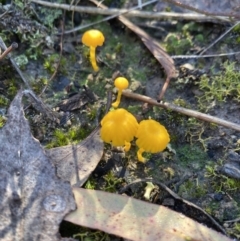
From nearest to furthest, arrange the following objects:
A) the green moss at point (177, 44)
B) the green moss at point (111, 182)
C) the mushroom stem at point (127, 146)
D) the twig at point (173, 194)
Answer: the twig at point (173, 194) < the green moss at point (111, 182) < the mushroom stem at point (127, 146) < the green moss at point (177, 44)

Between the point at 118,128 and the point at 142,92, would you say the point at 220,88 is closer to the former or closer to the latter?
the point at 142,92

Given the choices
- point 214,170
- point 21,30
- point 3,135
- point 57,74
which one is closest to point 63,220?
point 3,135

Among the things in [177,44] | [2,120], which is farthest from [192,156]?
[2,120]

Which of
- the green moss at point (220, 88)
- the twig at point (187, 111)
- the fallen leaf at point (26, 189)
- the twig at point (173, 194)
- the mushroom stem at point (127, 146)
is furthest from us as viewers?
the green moss at point (220, 88)

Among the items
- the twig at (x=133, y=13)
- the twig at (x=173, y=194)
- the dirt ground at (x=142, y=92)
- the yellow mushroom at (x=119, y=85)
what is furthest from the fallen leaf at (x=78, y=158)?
the twig at (x=133, y=13)

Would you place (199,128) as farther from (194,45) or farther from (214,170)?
(194,45)

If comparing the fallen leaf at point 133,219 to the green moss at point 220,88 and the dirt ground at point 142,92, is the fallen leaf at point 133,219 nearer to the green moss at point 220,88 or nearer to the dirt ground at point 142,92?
the dirt ground at point 142,92
